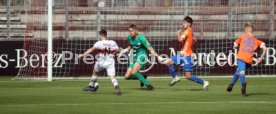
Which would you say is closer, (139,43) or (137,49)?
(139,43)

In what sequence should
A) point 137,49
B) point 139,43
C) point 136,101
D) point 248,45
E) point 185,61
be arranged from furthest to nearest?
point 137,49
point 139,43
point 185,61
point 248,45
point 136,101

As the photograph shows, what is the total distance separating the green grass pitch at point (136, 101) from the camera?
43.9ft

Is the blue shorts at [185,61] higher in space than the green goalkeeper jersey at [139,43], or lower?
lower

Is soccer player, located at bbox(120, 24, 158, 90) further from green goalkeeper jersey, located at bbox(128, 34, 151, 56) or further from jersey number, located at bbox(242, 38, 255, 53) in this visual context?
jersey number, located at bbox(242, 38, 255, 53)

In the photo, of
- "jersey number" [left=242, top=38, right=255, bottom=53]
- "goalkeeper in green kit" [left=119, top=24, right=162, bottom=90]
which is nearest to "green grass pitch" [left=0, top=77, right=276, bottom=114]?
"goalkeeper in green kit" [left=119, top=24, right=162, bottom=90]

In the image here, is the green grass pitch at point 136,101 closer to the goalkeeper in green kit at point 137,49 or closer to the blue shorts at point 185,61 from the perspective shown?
the goalkeeper in green kit at point 137,49

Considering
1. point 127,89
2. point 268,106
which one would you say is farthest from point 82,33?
point 268,106

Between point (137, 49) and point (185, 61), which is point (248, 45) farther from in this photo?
point (137, 49)

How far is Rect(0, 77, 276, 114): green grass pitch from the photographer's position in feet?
43.9

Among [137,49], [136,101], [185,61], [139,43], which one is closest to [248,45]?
[185,61]

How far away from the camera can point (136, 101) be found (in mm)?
15430

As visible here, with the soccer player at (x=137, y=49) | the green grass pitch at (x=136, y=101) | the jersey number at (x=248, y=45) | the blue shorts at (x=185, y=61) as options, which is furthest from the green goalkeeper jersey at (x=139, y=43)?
the jersey number at (x=248, y=45)

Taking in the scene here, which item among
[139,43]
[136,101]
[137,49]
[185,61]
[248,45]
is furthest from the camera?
[137,49]

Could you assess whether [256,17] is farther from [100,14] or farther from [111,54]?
[111,54]
